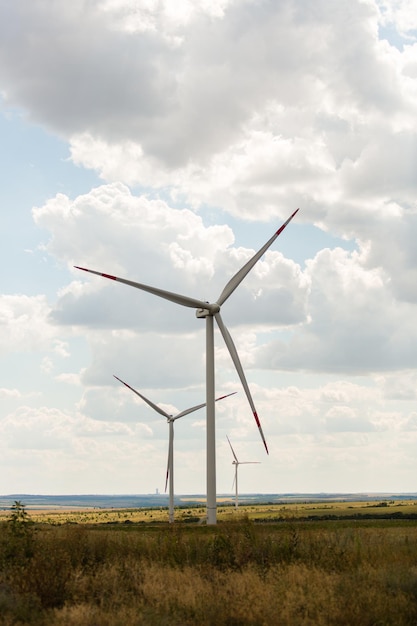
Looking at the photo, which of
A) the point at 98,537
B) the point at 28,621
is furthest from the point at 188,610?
the point at 98,537

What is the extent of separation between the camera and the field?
18.5 meters

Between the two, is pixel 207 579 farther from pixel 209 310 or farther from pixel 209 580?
pixel 209 310

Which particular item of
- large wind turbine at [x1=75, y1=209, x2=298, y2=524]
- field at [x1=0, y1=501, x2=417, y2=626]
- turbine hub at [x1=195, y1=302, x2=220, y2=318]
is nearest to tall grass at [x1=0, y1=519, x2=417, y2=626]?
field at [x1=0, y1=501, x2=417, y2=626]

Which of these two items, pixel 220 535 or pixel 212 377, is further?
pixel 212 377

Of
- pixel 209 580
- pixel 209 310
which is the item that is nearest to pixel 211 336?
pixel 209 310

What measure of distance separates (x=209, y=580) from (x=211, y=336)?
3186 cm

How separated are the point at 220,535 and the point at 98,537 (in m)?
4.59

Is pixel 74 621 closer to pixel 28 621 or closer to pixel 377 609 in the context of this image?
pixel 28 621

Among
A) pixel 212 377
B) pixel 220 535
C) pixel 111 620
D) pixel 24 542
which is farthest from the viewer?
pixel 212 377

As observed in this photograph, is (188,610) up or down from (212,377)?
down

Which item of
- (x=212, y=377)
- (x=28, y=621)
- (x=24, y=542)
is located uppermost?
(x=212, y=377)

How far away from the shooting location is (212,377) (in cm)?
5206

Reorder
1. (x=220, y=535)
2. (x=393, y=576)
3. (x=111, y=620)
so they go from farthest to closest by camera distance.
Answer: (x=220, y=535), (x=393, y=576), (x=111, y=620)

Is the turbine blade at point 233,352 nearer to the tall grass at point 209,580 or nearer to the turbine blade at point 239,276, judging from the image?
the turbine blade at point 239,276
